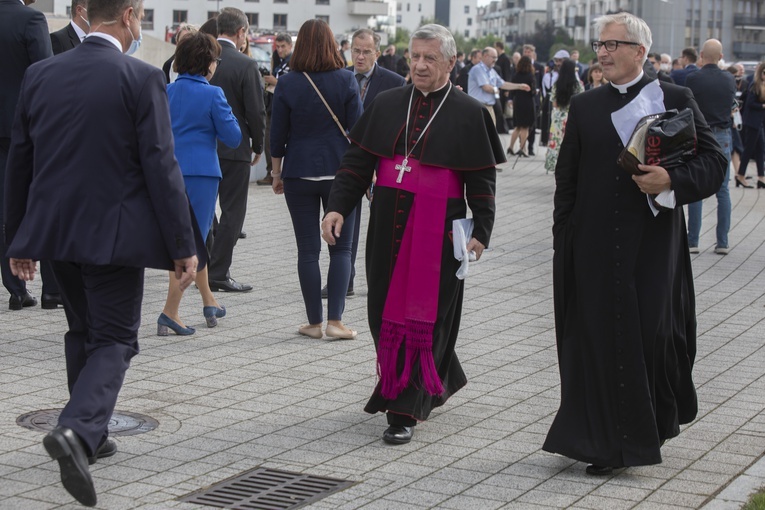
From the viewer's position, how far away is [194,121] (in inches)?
322

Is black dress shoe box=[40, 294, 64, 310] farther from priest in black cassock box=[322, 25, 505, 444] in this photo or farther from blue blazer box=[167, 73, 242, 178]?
priest in black cassock box=[322, 25, 505, 444]

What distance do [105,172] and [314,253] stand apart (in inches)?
131

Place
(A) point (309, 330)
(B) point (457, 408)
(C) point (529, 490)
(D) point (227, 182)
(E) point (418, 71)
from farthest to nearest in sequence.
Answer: (D) point (227, 182) < (A) point (309, 330) < (B) point (457, 408) < (E) point (418, 71) < (C) point (529, 490)

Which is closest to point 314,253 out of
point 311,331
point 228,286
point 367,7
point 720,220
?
point 311,331

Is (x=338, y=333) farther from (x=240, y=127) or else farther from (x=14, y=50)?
(x=14, y=50)

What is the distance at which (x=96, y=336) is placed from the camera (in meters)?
4.94

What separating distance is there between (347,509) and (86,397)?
40.9 inches

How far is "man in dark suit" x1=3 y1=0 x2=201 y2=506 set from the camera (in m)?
4.85

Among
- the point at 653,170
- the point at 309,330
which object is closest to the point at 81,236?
the point at 653,170

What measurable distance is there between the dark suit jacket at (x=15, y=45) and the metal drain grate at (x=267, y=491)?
4.17 metres

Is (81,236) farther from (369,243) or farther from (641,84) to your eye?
(641,84)

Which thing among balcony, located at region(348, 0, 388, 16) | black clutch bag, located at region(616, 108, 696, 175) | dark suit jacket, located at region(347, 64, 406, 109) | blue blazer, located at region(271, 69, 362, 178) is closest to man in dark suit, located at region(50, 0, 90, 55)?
blue blazer, located at region(271, 69, 362, 178)

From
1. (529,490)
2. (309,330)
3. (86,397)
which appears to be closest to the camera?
(86,397)

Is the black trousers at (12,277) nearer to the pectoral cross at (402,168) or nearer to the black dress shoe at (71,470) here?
the pectoral cross at (402,168)
